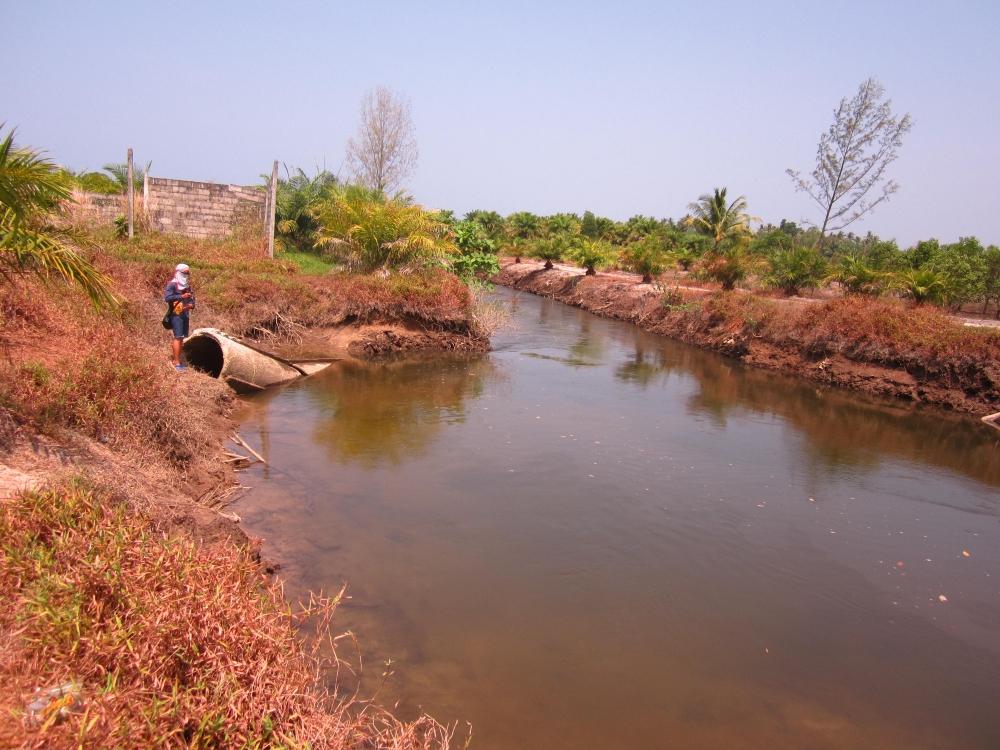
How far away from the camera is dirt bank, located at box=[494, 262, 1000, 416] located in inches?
602

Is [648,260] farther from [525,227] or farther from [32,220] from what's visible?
[32,220]

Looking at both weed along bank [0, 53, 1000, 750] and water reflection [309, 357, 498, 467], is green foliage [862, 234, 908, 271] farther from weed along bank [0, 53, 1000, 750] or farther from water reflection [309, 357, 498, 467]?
water reflection [309, 357, 498, 467]

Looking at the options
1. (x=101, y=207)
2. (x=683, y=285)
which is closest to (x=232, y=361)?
(x=101, y=207)

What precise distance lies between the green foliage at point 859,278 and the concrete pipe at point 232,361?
18.4 meters

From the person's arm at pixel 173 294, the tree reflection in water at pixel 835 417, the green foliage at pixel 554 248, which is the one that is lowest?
the tree reflection in water at pixel 835 417

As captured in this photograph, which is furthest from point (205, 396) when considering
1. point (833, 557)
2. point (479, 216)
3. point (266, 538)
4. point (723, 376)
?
point (479, 216)

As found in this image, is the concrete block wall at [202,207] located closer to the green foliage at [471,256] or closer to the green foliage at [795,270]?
the green foliage at [471,256]

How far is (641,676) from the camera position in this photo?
5004mm

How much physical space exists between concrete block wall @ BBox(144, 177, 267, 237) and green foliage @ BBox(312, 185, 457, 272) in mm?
2599

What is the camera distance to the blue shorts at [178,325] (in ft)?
Answer: 32.2

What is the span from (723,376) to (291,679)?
15.9 metres

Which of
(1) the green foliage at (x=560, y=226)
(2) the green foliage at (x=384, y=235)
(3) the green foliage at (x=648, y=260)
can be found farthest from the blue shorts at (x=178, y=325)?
(1) the green foliage at (x=560, y=226)

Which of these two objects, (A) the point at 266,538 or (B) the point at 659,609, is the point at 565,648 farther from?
(A) the point at 266,538

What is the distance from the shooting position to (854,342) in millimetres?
17234
